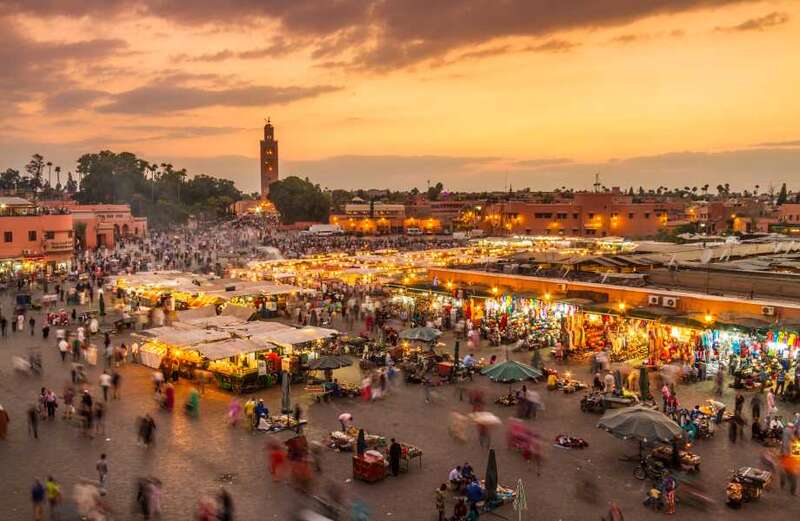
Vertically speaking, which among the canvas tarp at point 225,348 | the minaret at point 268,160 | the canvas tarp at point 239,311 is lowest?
the canvas tarp at point 239,311

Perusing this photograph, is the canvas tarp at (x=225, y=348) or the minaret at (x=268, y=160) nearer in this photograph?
the canvas tarp at (x=225, y=348)

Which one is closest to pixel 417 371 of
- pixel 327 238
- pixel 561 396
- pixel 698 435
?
pixel 561 396

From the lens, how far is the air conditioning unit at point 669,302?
69.2 ft

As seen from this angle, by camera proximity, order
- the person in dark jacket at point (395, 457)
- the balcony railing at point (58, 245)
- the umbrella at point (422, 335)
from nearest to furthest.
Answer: the person in dark jacket at point (395, 457), the umbrella at point (422, 335), the balcony railing at point (58, 245)

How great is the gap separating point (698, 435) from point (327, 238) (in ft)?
221

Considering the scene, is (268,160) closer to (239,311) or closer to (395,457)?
(239,311)

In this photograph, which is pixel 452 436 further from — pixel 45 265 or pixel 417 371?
pixel 45 265

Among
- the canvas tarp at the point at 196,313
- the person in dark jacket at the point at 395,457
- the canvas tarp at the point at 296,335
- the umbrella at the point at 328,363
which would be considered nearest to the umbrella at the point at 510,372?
the umbrella at the point at 328,363

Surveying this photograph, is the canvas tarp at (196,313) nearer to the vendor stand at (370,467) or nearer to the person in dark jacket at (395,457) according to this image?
the vendor stand at (370,467)

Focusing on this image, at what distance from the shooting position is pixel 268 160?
19225 centimetres

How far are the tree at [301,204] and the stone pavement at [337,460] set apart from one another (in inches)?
3455

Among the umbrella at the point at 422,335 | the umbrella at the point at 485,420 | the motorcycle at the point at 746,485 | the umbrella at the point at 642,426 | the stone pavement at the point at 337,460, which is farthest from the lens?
the umbrella at the point at 422,335

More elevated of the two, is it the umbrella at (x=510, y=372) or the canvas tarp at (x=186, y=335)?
the canvas tarp at (x=186, y=335)

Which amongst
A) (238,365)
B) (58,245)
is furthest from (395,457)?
(58,245)
